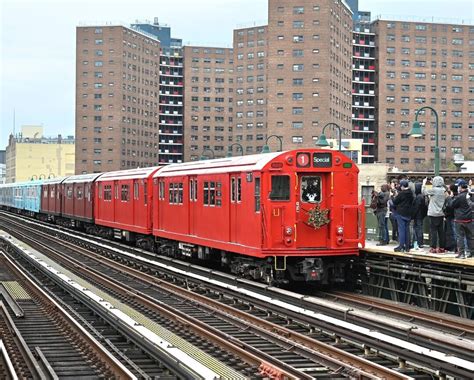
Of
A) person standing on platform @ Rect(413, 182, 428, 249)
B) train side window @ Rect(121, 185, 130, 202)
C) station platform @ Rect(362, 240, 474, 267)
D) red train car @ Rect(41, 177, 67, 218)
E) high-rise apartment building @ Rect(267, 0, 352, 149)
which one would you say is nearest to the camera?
station platform @ Rect(362, 240, 474, 267)

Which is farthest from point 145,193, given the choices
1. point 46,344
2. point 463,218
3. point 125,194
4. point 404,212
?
point 46,344

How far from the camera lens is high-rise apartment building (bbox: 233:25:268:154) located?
438ft

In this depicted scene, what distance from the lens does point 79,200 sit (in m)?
39.9

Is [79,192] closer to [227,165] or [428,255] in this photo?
[227,165]

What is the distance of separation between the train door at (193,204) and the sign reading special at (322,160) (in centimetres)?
508

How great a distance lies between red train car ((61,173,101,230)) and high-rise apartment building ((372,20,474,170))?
84.0 meters

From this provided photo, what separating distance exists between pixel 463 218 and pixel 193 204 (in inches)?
329

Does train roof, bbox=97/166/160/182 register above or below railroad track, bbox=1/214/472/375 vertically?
above

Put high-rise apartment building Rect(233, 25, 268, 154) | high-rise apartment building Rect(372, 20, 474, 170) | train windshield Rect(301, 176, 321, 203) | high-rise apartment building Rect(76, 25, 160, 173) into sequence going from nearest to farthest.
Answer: train windshield Rect(301, 176, 321, 203) → high-rise apartment building Rect(372, 20, 474, 170) → high-rise apartment building Rect(76, 25, 160, 173) → high-rise apartment building Rect(233, 25, 268, 154)

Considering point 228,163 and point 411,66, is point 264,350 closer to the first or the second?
point 228,163

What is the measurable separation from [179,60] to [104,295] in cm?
14290

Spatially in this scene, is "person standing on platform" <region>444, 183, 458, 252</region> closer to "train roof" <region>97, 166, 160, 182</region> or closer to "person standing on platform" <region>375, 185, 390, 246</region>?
"person standing on platform" <region>375, 185, 390, 246</region>

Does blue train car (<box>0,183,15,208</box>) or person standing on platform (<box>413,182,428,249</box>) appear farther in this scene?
blue train car (<box>0,183,15,208</box>)

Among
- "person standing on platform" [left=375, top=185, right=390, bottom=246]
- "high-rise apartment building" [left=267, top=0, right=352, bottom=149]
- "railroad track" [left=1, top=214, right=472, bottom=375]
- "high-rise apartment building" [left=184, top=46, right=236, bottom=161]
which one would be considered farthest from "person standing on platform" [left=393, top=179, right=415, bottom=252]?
"high-rise apartment building" [left=184, top=46, right=236, bottom=161]
